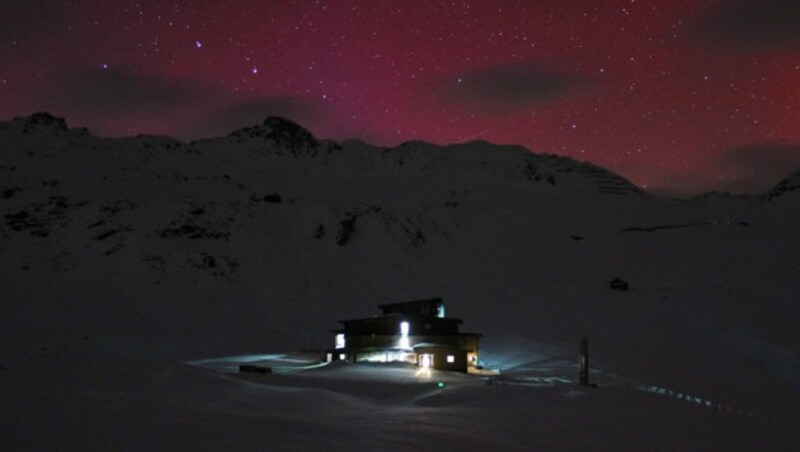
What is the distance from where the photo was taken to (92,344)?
54000 mm

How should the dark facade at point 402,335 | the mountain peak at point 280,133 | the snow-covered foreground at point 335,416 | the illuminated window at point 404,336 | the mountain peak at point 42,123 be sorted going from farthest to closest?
the mountain peak at point 280,133 < the mountain peak at point 42,123 < the illuminated window at point 404,336 < the dark facade at point 402,335 < the snow-covered foreground at point 335,416

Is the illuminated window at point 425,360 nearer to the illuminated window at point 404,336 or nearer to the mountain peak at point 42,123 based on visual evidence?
the illuminated window at point 404,336

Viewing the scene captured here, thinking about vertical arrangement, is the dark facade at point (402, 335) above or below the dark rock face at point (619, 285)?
below

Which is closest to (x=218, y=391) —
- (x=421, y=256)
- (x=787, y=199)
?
(x=421, y=256)

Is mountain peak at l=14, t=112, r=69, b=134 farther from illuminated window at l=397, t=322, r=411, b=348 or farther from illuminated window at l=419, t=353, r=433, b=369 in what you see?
illuminated window at l=419, t=353, r=433, b=369

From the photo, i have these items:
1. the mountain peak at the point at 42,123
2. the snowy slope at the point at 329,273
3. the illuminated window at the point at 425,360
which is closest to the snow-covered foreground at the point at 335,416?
the snowy slope at the point at 329,273

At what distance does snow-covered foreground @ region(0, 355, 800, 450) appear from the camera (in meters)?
11.0

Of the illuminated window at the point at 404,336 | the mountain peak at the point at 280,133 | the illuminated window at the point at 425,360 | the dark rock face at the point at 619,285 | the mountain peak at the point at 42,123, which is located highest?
the mountain peak at the point at 280,133

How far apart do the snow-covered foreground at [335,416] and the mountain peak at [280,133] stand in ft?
437

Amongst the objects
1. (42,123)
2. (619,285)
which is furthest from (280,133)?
(619,285)

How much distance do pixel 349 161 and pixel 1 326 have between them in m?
104

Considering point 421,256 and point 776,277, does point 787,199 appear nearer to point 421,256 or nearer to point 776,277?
point 776,277

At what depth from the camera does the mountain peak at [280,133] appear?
160m

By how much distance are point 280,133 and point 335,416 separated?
496ft
